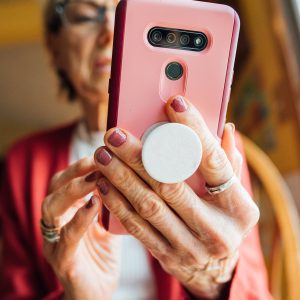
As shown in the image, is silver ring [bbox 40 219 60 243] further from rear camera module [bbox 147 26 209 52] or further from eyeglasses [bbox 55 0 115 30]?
eyeglasses [bbox 55 0 115 30]

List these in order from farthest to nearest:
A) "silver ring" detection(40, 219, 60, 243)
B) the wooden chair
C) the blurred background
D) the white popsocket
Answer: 1. the blurred background
2. the wooden chair
3. "silver ring" detection(40, 219, 60, 243)
4. the white popsocket

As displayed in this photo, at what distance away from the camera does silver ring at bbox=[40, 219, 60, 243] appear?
0.47m

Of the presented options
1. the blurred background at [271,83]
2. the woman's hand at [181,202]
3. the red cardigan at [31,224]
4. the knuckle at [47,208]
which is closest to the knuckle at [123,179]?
the woman's hand at [181,202]

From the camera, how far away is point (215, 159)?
37cm

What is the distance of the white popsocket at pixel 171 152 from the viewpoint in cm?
36

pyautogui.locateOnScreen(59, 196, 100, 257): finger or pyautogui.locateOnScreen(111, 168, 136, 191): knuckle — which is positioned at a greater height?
pyautogui.locateOnScreen(111, 168, 136, 191): knuckle

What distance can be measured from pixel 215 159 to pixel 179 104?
0.05 metres

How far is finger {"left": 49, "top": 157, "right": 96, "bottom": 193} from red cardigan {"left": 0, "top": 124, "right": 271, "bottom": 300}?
0.17 metres

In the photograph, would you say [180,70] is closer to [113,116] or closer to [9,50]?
[113,116]

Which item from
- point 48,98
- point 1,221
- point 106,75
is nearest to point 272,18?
point 106,75

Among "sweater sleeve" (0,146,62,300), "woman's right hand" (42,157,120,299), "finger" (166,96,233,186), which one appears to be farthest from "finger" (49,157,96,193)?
"sweater sleeve" (0,146,62,300)

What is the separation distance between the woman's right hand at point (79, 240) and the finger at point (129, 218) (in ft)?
0.08

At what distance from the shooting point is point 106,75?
70cm

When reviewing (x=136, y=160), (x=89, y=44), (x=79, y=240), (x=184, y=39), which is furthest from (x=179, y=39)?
(x=89, y=44)
